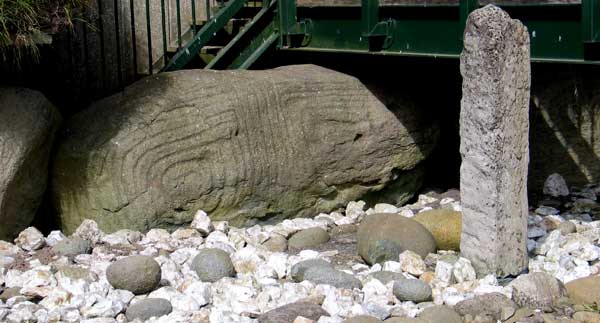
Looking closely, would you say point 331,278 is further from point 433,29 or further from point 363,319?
point 433,29

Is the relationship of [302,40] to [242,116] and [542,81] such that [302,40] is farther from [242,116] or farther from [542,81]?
[542,81]

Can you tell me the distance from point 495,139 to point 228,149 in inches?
89.5

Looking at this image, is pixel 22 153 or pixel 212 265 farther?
pixel 22 153

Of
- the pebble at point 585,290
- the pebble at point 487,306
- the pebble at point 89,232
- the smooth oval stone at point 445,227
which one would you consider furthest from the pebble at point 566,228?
the pebble at point 89,232

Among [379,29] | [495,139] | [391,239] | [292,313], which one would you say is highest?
[379,29]

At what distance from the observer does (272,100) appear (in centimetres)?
798

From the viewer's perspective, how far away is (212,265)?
6395 millimetres

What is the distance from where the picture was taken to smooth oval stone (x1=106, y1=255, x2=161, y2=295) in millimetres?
6047

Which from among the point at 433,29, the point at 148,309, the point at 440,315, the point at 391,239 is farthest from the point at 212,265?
the point at 433,29

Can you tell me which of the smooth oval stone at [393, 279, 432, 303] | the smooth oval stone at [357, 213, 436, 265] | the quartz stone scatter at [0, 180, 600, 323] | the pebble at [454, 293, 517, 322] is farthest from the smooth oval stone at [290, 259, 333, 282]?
the pebble at [454, 293, 517, 322]

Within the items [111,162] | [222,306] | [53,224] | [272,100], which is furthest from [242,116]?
[222,306]

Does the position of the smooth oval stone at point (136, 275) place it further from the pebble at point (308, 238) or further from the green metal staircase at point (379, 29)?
the green metal staircase at point (379, 29)

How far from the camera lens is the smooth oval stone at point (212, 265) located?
6.36 metres

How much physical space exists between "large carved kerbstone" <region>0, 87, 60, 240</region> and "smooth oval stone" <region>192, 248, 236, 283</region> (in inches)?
55.8
